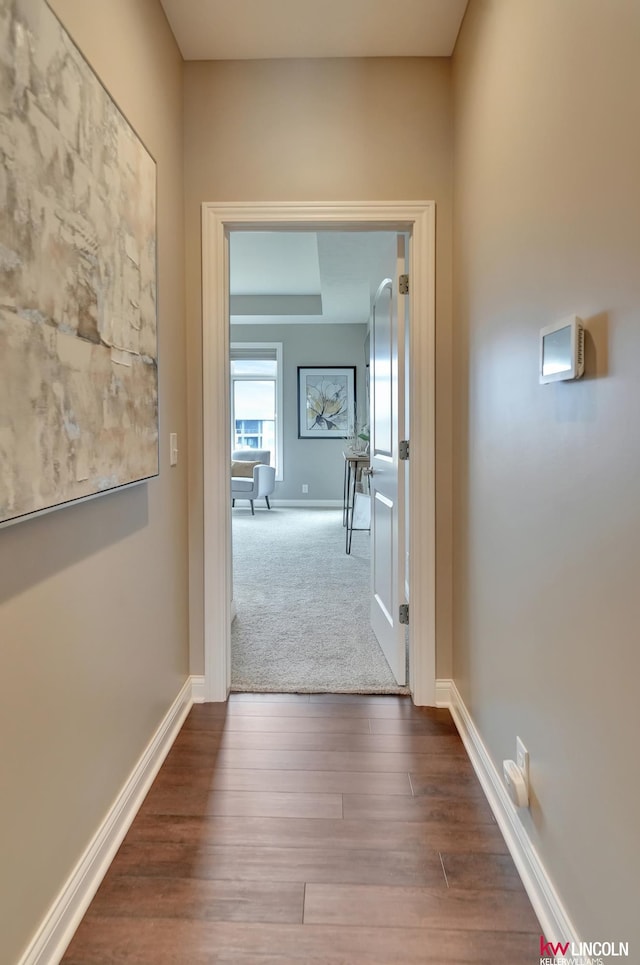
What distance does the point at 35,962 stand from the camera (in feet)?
3.57

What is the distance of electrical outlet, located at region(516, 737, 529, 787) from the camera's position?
136 cm

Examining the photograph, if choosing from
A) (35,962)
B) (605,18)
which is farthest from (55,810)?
(605,18)

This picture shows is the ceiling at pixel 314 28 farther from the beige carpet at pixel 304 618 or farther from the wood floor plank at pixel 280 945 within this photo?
the wood floor plank at pixel 280 945

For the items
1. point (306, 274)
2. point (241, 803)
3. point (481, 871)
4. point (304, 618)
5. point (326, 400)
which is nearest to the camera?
point (481, 871)

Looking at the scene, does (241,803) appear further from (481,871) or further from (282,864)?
(481,871)

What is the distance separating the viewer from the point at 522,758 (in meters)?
1.38

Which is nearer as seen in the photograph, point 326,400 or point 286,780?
point 286,780

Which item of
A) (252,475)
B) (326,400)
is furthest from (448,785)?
(326,400)

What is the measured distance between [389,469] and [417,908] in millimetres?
1668

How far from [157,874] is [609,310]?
1.64 meters

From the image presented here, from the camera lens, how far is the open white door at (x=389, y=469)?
7.83 feet

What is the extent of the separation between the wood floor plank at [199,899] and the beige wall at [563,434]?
63 centimetres

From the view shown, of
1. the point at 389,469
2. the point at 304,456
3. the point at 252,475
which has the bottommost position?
the point at 252,475

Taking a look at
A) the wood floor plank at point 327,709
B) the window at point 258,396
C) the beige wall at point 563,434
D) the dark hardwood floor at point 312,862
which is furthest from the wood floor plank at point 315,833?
the window at point 258,396
